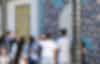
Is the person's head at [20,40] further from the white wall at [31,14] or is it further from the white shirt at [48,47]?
the white shirt at [48,47]

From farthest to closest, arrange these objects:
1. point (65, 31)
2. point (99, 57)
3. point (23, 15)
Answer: point (23, 15)
point (65, 31)
point (99, 57)

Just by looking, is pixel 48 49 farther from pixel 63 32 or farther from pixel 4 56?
pixel 4 56

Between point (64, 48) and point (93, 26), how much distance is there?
537 mm

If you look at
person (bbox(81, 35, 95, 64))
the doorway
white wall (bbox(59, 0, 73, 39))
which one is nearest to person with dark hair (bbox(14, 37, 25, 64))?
the doorway

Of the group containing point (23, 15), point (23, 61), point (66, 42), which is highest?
point (23, 15)

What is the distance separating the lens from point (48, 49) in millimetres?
4387

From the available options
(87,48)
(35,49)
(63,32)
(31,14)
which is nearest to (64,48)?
(63,32)

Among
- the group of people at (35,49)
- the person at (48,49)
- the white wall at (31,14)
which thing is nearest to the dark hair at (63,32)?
the group of people at (35,49)

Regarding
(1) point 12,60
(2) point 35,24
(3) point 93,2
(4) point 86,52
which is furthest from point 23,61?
(3) point 93,2

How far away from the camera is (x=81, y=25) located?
4.08 metres

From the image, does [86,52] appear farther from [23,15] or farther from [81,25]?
[23,15]

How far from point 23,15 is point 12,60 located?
713mm

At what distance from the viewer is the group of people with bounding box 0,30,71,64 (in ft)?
13.9

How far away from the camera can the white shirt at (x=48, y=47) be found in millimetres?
4344
